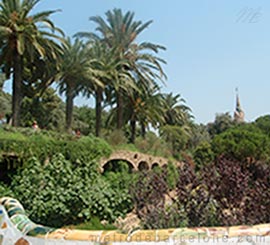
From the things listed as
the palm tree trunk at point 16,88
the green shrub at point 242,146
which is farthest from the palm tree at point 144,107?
the palm tree trunk at point 16,88

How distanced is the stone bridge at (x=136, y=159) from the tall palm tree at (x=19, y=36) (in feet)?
16.5

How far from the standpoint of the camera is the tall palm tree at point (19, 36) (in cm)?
1953

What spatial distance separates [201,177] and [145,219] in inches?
46.8

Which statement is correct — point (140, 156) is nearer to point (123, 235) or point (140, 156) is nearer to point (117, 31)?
point (117, 31)

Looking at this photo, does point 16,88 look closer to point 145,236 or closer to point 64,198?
point 64,198

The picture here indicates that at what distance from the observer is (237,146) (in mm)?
22203

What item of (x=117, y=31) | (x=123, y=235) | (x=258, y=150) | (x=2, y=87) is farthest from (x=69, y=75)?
(x=123, y=235)

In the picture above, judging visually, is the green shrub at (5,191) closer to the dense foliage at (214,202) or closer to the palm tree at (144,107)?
the dense foliage at (214,202)

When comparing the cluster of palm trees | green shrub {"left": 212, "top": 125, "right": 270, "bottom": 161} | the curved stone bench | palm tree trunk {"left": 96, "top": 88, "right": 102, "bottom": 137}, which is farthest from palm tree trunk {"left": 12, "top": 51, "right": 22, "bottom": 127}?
the curved stone bench

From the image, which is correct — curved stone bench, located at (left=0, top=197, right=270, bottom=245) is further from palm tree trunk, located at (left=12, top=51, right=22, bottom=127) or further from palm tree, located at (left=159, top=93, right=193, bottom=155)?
palm tree, located at (left=159, top=93, right=193, bottom=155)

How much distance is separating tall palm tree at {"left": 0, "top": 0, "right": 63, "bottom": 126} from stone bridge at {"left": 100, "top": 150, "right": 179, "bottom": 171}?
5.04 metres

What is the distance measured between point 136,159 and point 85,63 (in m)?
6.55

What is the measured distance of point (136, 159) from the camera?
927 inches

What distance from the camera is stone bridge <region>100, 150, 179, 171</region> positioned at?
20861 mm
